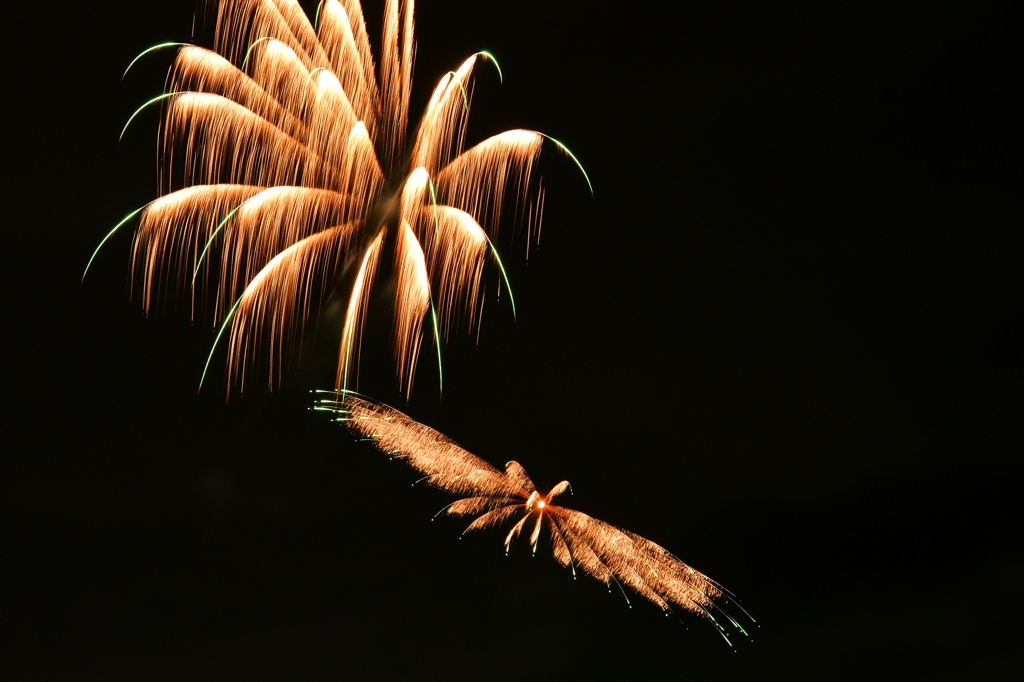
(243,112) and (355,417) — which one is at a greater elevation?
(243,112)

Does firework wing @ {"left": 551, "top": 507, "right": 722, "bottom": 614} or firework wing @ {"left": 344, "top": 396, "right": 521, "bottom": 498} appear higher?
firework wing @ {"left": 344, "top": 396, "right": 521, "bottom": 498}

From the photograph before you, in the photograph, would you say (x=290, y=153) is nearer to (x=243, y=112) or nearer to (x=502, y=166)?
(x=243, y=112)

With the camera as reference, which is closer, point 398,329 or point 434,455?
point 398,329

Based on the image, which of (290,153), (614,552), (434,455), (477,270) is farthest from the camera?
(614,552)

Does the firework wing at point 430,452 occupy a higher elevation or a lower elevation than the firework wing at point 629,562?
higher

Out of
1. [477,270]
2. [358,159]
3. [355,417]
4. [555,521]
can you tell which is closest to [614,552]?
[555,521]

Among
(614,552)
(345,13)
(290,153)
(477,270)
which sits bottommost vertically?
(614,552)

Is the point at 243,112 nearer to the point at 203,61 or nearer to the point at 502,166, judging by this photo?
the point at 203,61

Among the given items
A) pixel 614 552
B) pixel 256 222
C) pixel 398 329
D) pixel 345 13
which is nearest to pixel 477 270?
pixel 398 329

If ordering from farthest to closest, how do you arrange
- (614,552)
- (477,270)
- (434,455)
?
1. (614,552)
2. (434,455)
3. (477,270)
